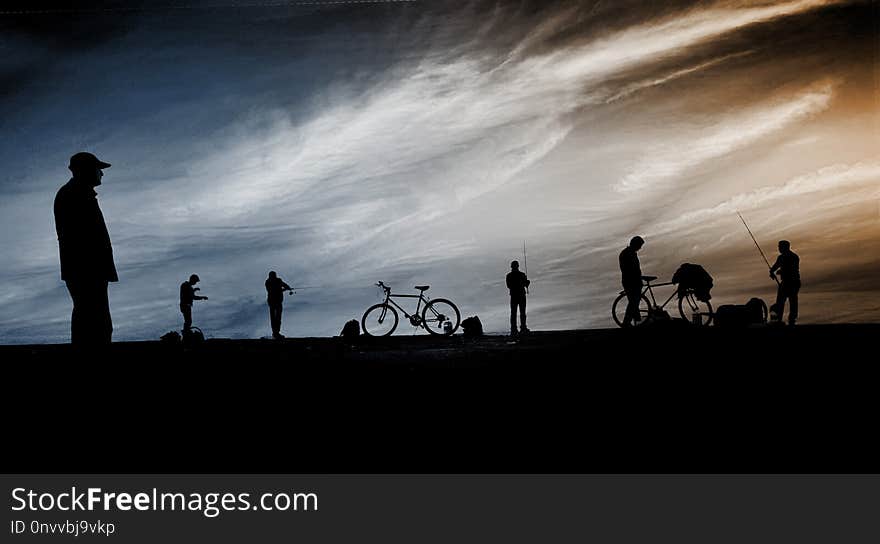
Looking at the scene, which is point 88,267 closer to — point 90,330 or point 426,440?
point 90,330

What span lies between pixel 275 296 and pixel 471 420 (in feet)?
48.0

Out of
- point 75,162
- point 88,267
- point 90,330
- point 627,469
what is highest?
point 75,162

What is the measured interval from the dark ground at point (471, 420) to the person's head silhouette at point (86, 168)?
93.5 inches

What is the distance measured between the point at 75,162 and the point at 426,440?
6.05 meters

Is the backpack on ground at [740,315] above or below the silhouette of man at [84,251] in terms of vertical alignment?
below

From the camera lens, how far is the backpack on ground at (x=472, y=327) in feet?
49.7

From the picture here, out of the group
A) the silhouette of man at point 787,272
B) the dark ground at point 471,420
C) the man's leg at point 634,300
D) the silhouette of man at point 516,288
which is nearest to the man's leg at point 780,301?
the silhouette of man at point 787,272

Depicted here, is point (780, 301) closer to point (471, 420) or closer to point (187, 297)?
point (471, 420)

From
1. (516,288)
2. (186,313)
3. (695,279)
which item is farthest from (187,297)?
(695,279)

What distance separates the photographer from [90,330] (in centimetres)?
653

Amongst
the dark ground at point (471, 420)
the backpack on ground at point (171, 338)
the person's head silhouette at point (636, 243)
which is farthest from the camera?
the backpack on ground at point (171, 338)

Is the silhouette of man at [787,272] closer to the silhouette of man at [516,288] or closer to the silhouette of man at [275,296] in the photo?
the silhouette of man at [516,288]
